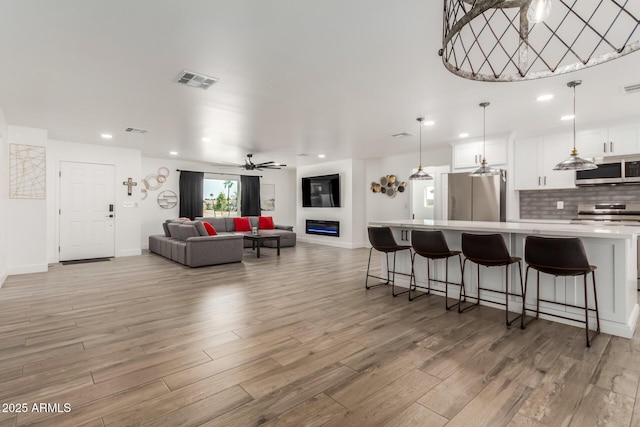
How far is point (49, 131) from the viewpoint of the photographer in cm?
575

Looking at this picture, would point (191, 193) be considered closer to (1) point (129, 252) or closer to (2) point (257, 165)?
(1) point (129, 252)

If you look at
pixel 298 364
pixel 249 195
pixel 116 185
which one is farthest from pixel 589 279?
pixel 249 195

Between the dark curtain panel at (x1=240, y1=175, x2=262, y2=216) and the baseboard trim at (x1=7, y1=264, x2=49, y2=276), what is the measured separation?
17.4ft

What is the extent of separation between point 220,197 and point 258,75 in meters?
7.35

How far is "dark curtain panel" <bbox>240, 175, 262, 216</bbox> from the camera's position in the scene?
33.7ft

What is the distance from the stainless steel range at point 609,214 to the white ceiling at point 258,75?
1.36 m

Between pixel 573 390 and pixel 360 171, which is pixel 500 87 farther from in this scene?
pixel 360 171

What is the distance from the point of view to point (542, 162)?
18.1 ft

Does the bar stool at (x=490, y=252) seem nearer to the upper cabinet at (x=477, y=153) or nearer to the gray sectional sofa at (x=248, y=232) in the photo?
the upper cabinet at (x=477, y=153)

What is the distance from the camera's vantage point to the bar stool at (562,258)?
268 cm

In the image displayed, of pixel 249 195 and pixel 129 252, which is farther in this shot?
pixel 249 195

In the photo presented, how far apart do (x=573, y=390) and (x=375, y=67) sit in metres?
2.94

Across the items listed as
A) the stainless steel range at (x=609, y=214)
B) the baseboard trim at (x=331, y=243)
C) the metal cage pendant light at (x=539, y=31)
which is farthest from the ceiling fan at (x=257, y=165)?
the stainless steel range at (x=609, y=214)

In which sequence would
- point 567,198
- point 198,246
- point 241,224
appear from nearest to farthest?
1. point 567,198
2. point 198,246
3. point 241,224
